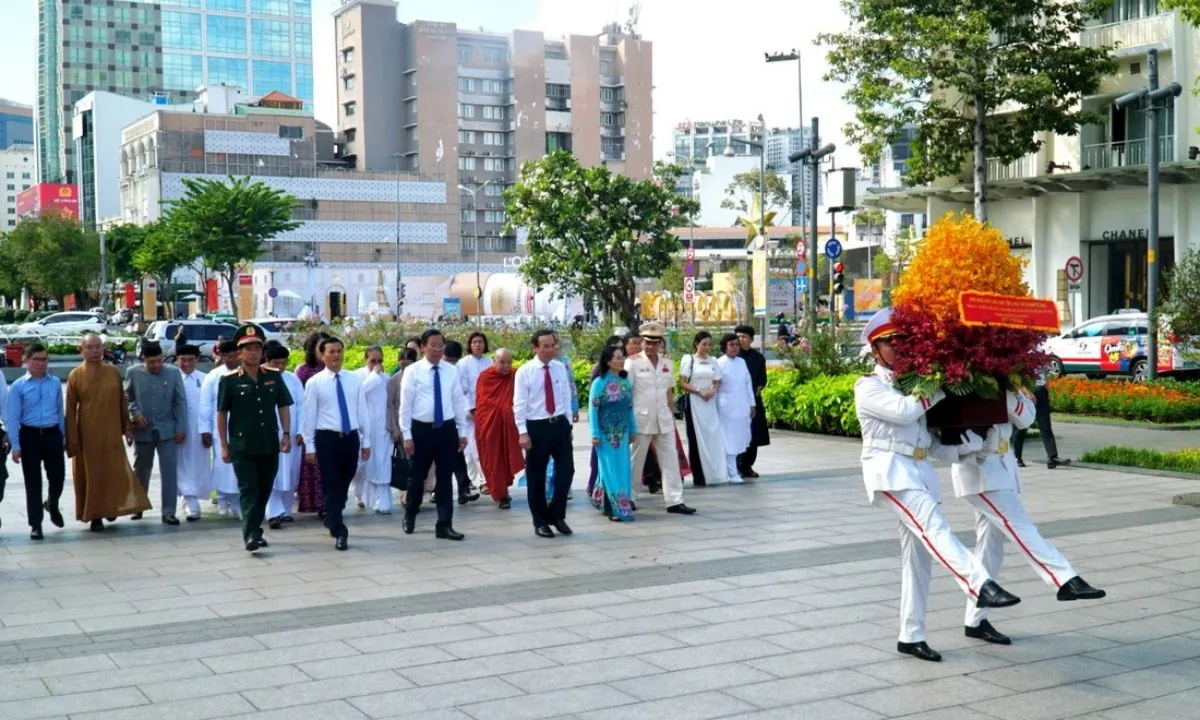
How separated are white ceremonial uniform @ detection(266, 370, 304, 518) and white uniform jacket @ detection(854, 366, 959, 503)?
6482 mm

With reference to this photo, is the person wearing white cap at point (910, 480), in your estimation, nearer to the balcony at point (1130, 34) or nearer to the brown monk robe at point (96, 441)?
the brown monk robe at point (96, 441)

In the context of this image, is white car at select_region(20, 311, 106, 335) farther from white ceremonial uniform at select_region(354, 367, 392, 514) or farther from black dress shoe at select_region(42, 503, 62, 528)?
black dress shoe at select_region(42, 503, 62, 528)

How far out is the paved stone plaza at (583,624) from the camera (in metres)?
6.29

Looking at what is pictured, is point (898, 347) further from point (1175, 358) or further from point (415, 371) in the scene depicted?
point (1175, 358)

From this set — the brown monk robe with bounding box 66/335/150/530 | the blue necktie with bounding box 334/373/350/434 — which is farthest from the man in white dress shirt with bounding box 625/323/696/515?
the brown monk robe with bounding box 66/335/150/530

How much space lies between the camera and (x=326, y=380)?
37.1 ft

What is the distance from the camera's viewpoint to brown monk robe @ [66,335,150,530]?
1203cm

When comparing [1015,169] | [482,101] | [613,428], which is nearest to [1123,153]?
[1015,169]

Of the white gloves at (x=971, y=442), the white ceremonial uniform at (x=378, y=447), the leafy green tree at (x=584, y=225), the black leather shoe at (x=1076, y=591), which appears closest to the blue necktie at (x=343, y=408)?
the white ceremonial uniform at (x=378, y=447)

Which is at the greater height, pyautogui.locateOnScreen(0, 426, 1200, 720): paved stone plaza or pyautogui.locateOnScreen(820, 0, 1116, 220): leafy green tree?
pyautogui.locateOnScreen(820, 0, 1116, 220): leafy green tree

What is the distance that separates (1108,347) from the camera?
96.3 ft

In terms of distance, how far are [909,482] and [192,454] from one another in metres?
8.18

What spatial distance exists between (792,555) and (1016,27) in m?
26.7

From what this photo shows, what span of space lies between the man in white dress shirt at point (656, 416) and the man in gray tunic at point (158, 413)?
13.8 ft
